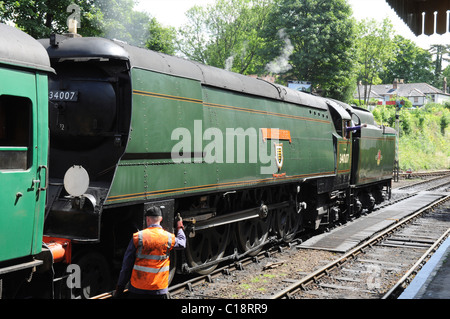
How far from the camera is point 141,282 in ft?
16.3

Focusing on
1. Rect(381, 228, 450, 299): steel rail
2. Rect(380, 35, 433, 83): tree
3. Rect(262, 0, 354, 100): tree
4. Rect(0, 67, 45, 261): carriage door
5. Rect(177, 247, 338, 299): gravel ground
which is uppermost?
Rect(380, 35, 433, 83): tree

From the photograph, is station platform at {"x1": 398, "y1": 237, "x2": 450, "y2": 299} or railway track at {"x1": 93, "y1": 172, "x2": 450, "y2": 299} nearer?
station platform at {"x1": 398, "y1": 237, "x2": 450, "y2": 299}

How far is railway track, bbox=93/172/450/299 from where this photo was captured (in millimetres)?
7910

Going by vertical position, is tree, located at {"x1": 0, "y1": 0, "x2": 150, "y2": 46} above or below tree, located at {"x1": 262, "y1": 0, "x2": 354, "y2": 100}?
below

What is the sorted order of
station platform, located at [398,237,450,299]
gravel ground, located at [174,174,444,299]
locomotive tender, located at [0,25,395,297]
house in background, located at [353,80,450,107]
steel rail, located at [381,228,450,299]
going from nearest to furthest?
1. locomotive tender, located at [0,25,395,297]
2. station platform, located at [398,237,450,299]
3. gravel ground, located at [174,174,444,299]
4. steel rail, located at [381,228,450,299]
5. house in background, located at [353,80,450,107]

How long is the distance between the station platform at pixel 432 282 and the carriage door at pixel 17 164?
5067mm

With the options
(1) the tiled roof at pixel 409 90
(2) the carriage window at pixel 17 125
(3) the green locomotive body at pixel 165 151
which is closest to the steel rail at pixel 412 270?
(3) the green locomotive body at pixel 165 151

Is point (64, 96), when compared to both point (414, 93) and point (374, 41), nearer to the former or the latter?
point (374, 41)

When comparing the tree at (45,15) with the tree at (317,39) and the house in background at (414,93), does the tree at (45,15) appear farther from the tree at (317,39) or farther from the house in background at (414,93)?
the house in background at (414,93)

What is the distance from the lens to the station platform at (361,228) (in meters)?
11.7

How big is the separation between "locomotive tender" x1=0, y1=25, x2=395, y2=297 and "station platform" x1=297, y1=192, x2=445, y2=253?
5.13 feet

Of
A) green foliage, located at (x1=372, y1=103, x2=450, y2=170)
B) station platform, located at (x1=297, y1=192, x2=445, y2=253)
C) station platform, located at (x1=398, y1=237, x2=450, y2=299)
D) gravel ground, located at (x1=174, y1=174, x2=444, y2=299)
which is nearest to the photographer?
station platform, located at (x1=398, y1=237, x2=450, y2=299)

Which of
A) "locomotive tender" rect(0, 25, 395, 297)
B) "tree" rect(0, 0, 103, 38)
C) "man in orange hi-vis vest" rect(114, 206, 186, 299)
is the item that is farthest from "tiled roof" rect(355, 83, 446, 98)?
"man in orange hi-vis vest" rect(114, 206, 186, 299)

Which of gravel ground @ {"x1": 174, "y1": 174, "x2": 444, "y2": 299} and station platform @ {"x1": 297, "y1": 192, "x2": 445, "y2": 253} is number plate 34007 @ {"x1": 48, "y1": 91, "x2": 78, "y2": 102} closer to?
gravel ground @ {"x1": 174, "y1": 174, "x2": 444, "y2": 299}
